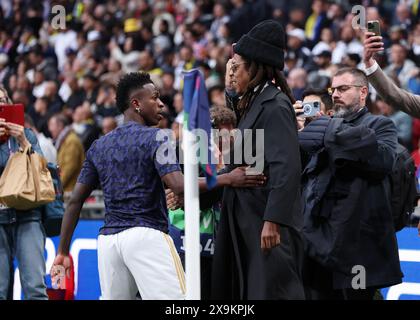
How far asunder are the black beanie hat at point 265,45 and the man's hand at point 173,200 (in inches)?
38.7

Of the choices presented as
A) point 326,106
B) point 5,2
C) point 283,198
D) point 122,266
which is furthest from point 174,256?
point 5,2

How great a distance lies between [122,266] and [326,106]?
2513mm

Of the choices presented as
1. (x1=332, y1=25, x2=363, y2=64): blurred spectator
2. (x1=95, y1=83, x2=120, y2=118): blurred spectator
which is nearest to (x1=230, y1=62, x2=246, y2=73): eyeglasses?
(x1=332, y1=25, x2=363, y2=64): blurred spectator

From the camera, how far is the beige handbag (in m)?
8.06

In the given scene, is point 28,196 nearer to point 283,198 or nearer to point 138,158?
point 138,158

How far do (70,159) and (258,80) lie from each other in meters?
6.87

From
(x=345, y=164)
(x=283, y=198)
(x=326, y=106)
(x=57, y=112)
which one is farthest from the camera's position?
(x=57, y=112)

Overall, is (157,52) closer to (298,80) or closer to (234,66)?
(298,80)

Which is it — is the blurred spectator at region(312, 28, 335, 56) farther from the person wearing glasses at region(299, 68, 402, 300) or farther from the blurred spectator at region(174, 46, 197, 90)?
the person wearing glasses at region(299, 68, 402, 300)

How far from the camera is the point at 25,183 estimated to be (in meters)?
8.09

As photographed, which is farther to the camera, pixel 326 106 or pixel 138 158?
pixel 326 106

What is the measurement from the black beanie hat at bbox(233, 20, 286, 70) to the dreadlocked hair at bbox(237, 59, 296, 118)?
0.17 ft
